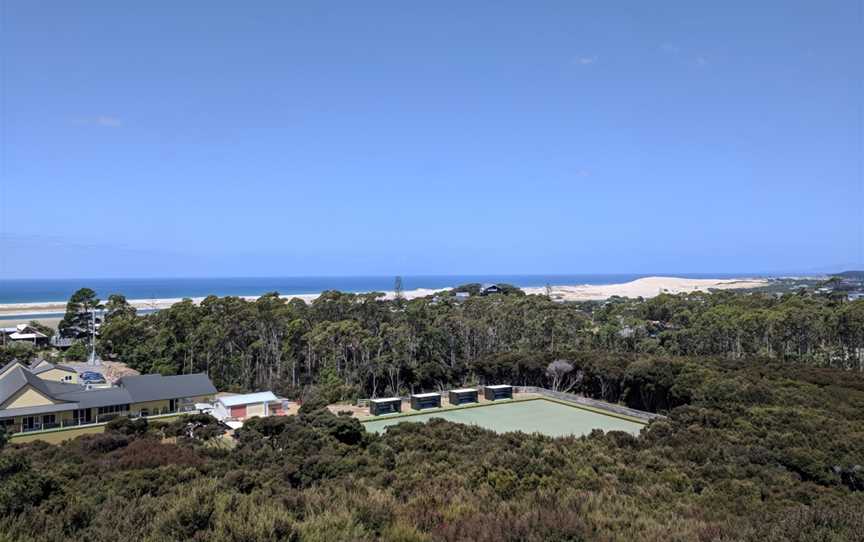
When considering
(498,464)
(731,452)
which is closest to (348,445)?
(498,464)

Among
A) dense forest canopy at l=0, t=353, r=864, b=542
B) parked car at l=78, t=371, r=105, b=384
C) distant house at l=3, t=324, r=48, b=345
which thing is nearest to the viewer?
dense forest canopy at l=0, t=353, r=864, b=542

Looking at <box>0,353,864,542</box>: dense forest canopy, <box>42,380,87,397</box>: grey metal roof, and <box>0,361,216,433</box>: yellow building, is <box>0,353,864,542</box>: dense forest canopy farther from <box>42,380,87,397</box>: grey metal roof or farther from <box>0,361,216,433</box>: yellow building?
<box>42,380,87,397</box>: grey metal roof

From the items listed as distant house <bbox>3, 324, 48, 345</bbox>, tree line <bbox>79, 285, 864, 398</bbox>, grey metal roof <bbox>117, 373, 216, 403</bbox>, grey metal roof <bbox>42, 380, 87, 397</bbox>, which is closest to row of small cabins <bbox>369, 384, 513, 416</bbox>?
tree line <bbox>79, 285, 864, 398</bbox>

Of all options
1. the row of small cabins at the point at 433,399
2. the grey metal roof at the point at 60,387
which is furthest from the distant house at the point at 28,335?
the row of small cabins at the point at 433,399

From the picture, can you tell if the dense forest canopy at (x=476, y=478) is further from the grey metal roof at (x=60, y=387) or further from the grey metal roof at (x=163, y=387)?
the grey metal roof at (x=60, y=387)

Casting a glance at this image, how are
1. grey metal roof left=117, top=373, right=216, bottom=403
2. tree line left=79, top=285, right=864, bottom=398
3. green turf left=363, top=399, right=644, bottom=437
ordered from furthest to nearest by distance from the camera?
tree line left=79, top=285, right=864, bottom=398 → grey metal roof left=117, top=373, right=216, bottom=403 → green turf left=363, top=399, right=644, bottom=437

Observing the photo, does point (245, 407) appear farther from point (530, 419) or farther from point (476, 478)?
point (476, 478)

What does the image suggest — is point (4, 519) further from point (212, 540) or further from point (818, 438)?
point (818, 438)
